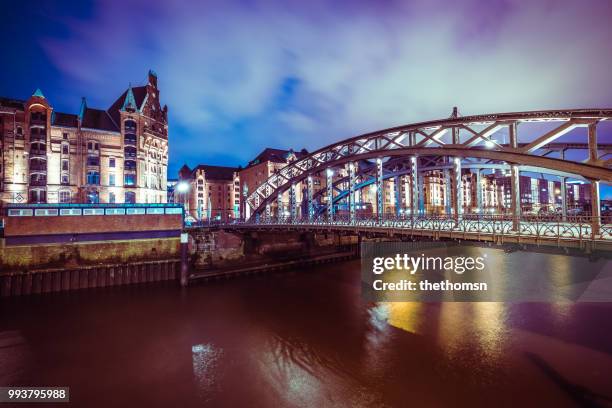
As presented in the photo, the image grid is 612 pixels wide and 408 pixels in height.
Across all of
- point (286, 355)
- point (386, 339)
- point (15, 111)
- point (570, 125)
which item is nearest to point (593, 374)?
point (386, 339)

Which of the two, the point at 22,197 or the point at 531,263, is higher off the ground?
the point at 22,197

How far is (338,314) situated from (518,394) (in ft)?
32.2

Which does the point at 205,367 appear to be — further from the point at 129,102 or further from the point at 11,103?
the point at 11,103

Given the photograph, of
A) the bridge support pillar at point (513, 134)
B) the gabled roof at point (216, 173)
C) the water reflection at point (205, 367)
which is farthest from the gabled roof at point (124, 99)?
the bridge support pillar at point (513, 134)

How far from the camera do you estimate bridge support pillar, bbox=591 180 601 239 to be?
1060 centimetres

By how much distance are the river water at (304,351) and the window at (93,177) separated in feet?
70.7

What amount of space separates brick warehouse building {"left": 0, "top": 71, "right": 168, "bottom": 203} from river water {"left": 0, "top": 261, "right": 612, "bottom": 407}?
69.4 feet

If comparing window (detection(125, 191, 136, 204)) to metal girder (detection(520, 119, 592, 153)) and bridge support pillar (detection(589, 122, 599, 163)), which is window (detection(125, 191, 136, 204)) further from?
bridge support pillar (detection(589, 122, 599, 163))

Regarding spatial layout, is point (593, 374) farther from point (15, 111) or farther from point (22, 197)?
point (15, 111)

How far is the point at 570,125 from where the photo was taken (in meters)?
13.7

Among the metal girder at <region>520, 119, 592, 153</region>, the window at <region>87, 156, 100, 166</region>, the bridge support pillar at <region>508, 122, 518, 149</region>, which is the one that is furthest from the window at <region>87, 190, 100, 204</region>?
the metal girder at <region>520, 119, 592, 153</region>

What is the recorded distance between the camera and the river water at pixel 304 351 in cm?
1058

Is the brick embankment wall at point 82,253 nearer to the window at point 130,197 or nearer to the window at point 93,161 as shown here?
the window at point 130,197

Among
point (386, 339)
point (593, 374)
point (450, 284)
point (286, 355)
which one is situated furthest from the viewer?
point (450, 284)
